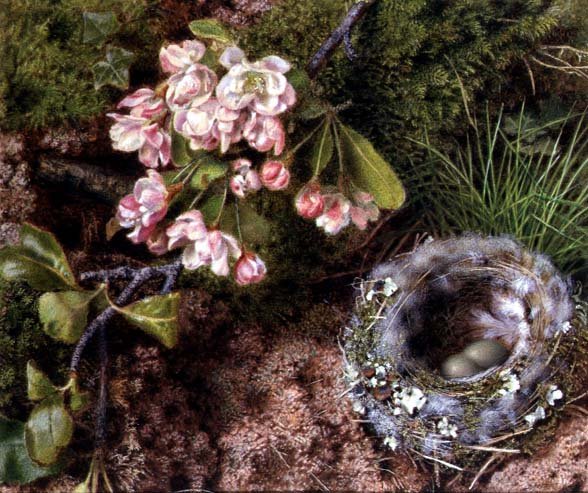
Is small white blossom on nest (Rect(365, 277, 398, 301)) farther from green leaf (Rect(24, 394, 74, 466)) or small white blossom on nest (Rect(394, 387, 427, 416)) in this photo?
green leaf (Rect(24, 394, 74, 466))

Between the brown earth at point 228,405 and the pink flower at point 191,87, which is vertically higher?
the pink flower at point 191,87

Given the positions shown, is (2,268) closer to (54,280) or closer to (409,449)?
(54,280)

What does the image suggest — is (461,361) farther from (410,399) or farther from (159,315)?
(159,315)

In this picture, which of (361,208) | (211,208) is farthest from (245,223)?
(361,208)

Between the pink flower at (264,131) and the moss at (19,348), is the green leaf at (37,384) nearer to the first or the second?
the moss at (19,348)

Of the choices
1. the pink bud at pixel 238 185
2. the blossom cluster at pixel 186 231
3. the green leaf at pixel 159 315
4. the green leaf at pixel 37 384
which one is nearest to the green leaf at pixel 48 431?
the green leaf at pixel 37 384
